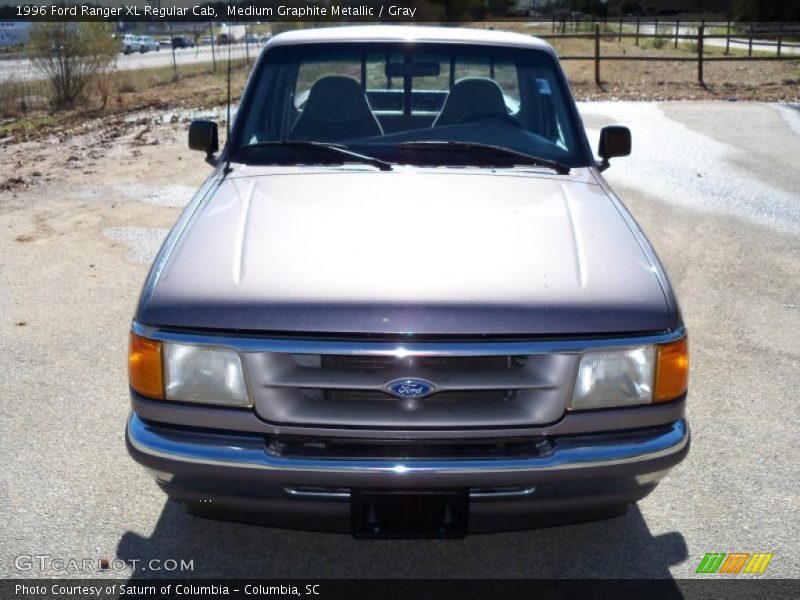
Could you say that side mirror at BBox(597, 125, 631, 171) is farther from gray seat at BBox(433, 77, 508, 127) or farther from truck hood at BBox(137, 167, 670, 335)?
truck hood at BBox(137, 167, 670, 335)

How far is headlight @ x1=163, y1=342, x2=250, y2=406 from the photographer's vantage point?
2.57m

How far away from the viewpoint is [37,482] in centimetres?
362

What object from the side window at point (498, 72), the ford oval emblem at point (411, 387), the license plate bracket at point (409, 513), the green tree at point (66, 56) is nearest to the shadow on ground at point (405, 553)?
the license plate bracket at point (409, 513)

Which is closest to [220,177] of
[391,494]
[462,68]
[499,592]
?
[462,68]

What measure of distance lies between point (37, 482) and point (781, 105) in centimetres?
1669

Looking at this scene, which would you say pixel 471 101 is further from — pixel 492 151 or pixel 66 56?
pixel 66 56

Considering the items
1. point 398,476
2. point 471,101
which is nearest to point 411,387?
point 398,476

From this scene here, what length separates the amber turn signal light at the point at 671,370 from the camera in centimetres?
264

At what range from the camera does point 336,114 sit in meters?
4.12

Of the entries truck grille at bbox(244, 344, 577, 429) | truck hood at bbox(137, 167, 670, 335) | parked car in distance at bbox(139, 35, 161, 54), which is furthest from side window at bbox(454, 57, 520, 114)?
parked car in distance at bbox(139, 35, 161, 54)

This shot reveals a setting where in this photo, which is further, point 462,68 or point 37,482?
point 462,68

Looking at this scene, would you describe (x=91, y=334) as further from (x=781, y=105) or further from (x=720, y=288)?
(x=781, y=105)

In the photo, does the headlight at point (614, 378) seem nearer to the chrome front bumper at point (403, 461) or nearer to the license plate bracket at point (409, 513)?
the chrome front bumper at point (403, 461)

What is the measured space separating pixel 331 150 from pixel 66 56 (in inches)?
682
